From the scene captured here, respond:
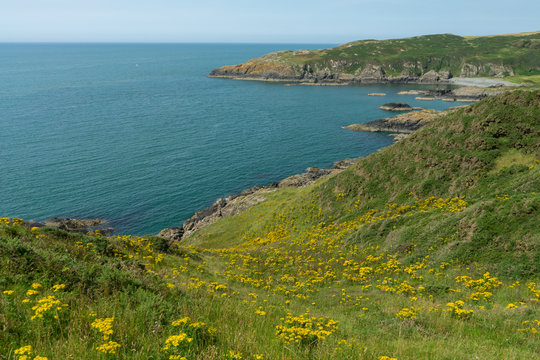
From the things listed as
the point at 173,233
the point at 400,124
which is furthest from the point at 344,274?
the point at 400,124

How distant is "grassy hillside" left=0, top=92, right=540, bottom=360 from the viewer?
662 centimetres

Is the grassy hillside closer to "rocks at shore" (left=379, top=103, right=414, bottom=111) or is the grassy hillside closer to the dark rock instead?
the dark rock

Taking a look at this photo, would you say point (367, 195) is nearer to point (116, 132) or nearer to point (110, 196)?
point (110, 196)

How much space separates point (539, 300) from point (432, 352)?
28.7 ft

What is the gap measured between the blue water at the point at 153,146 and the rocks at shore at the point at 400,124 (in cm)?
577

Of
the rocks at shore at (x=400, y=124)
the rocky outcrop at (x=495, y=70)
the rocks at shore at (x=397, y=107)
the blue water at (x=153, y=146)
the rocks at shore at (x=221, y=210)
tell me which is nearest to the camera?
the rocks at shore at (x=221, y=210)

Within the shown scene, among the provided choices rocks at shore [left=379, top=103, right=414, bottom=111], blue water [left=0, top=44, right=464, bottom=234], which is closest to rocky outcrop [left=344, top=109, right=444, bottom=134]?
blue water [left=0, top=44, right=464, bottom=234]

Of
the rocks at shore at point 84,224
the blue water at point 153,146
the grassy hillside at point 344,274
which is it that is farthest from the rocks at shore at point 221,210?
the rocks at shore at point 84,224

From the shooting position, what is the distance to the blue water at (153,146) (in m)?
58.5

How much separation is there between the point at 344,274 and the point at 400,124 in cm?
10026

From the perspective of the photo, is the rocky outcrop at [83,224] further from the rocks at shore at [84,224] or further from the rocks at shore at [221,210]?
the rocks at shore at [221,210]

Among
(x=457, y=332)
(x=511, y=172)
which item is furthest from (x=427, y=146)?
(x=457, y=332)

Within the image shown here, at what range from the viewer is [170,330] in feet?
21.9

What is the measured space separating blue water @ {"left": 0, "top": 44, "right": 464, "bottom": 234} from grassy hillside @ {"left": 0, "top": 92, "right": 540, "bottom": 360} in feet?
87.2
